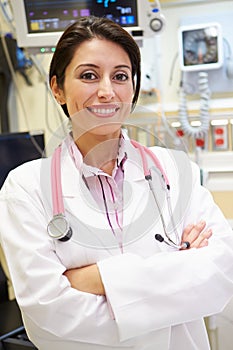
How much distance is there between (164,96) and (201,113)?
0.78 feet

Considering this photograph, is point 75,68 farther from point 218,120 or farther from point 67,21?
point 218,120

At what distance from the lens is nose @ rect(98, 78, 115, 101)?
103 centimetres

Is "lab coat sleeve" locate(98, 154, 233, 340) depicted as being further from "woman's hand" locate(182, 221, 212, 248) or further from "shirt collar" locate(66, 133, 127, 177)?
"shirt collar" locate(66, 133, 127, 177)

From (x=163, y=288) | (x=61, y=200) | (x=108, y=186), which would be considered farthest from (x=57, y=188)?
(x=163, y=288)

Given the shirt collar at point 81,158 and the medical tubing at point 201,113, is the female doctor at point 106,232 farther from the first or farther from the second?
the medical tubing at point 201,113

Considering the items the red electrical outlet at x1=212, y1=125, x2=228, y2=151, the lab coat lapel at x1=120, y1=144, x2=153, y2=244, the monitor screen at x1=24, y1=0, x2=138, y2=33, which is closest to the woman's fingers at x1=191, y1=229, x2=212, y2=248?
the lab coat lapel at x1=120, y1=144, x2=153, y2=244

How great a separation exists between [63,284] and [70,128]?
17.0 inches

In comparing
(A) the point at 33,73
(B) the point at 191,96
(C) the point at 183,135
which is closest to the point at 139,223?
(C) the point at 183,135

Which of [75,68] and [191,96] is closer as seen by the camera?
[75,68]

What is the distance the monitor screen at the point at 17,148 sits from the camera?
6.80ft

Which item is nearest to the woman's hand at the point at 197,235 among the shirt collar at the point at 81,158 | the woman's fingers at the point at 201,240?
the woman's fingers at the point at 201,240

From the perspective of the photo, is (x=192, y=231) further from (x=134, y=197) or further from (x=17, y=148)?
(x=17, y=148)

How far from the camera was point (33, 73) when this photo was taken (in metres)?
2.26

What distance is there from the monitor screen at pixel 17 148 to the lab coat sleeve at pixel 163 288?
3.85 ft
